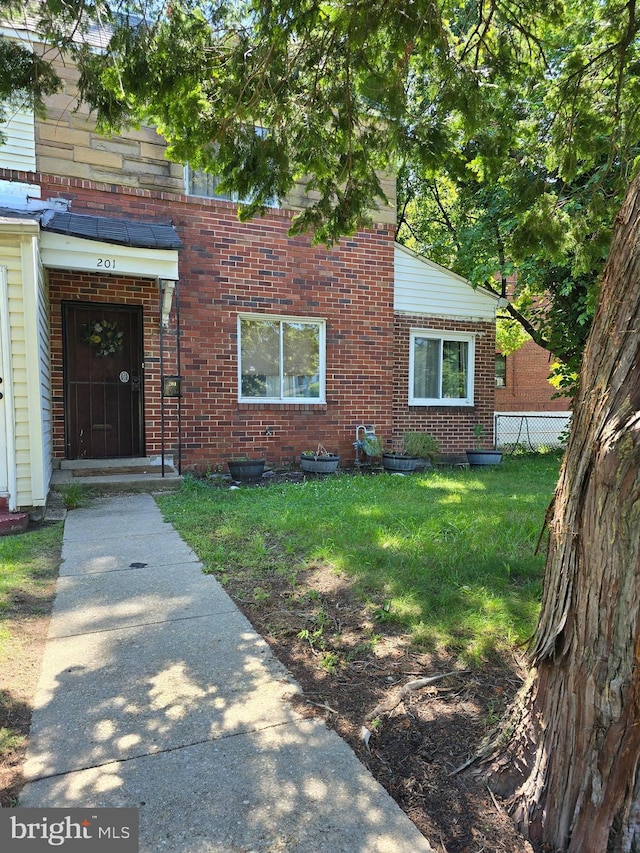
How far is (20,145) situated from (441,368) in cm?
756

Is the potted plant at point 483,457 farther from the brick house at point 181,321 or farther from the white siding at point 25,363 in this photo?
the white siding at point 25,363

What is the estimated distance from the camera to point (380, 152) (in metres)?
4.78

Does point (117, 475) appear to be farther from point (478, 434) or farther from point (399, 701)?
point (478, 434)

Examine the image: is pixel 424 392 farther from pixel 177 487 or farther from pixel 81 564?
pixel 81 564

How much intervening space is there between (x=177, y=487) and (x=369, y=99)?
501 cm

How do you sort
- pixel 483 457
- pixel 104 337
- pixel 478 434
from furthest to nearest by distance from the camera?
pixel 478 434
pixel 483 457
pixel 104 337

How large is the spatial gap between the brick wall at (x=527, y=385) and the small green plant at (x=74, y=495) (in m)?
16.5

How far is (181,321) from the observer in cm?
799

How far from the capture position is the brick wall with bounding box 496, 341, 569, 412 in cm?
2019

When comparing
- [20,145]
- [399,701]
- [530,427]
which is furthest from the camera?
[530,427]

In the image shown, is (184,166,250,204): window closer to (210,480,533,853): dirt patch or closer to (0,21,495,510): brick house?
(0,21,495,510): brick house

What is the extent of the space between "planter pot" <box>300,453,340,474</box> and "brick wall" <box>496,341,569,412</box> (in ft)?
43.8

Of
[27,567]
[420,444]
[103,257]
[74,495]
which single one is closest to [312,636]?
[27,567]

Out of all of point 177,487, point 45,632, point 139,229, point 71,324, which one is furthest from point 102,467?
point 45,632
